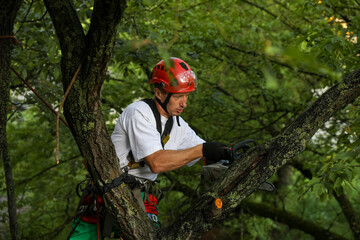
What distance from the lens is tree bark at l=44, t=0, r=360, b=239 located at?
2.12 meters

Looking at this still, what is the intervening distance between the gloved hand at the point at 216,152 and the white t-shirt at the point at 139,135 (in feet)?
1.07

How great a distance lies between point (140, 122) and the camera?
106 inches

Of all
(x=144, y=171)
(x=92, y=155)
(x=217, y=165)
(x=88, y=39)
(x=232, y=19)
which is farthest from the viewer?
(x=232, y=19)

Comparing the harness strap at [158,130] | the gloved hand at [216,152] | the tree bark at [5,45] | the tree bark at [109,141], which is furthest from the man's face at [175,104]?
the tree bark at [5,45]

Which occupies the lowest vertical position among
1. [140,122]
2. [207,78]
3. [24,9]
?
[207,78]

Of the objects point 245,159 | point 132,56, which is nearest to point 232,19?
point 132,56

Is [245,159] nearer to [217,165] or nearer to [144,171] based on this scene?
[217,165]

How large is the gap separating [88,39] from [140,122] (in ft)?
2.51

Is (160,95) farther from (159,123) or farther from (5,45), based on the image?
(5,45)

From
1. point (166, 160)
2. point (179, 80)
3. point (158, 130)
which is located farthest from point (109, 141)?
point (179, 80)

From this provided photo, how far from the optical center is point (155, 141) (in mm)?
2629

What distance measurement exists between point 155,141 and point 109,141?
14.6 inches

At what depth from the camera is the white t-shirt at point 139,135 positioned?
8.59 ft

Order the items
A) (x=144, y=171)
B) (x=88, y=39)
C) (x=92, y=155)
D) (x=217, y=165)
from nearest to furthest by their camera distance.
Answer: (x=88, y=39)
(x=92, y=155)
(x=217, y=165)
(x=144, y=171)
